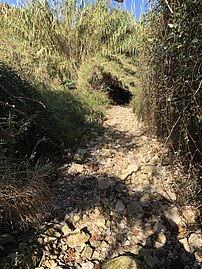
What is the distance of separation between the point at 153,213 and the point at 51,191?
2.98 ft

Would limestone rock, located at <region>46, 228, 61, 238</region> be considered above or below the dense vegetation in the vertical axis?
below

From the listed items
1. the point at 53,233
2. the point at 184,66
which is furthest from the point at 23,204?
the point at 184,66

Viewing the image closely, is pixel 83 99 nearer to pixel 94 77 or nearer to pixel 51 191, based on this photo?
pixel 94 77

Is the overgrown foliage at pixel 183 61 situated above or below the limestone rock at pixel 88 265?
above

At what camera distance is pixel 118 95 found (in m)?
5.64

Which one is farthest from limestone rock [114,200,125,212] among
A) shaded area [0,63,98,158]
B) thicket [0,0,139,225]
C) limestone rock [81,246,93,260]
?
thicket [0,0,139,225]

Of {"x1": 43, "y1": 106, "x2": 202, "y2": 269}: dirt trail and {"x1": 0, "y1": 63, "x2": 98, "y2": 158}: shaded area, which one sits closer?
{"x1": 43, "y1": 106, "x2": 202, "y2": 269}: dirt trail

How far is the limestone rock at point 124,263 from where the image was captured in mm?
1442

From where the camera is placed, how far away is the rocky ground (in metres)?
1.64

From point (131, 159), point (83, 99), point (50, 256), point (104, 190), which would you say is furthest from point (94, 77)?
point (50, 256)

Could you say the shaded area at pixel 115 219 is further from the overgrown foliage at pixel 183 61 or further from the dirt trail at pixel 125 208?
the overgrown foliage at pixel 183 61

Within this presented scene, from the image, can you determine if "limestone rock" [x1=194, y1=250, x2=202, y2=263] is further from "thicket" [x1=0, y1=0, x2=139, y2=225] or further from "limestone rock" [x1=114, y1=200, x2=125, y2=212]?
"thicket" [x1=0, y1=0, x2=139, y2=225]

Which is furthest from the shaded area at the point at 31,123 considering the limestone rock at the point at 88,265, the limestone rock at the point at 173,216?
the limestone rock at the point at 173,216

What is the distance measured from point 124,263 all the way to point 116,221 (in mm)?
536
